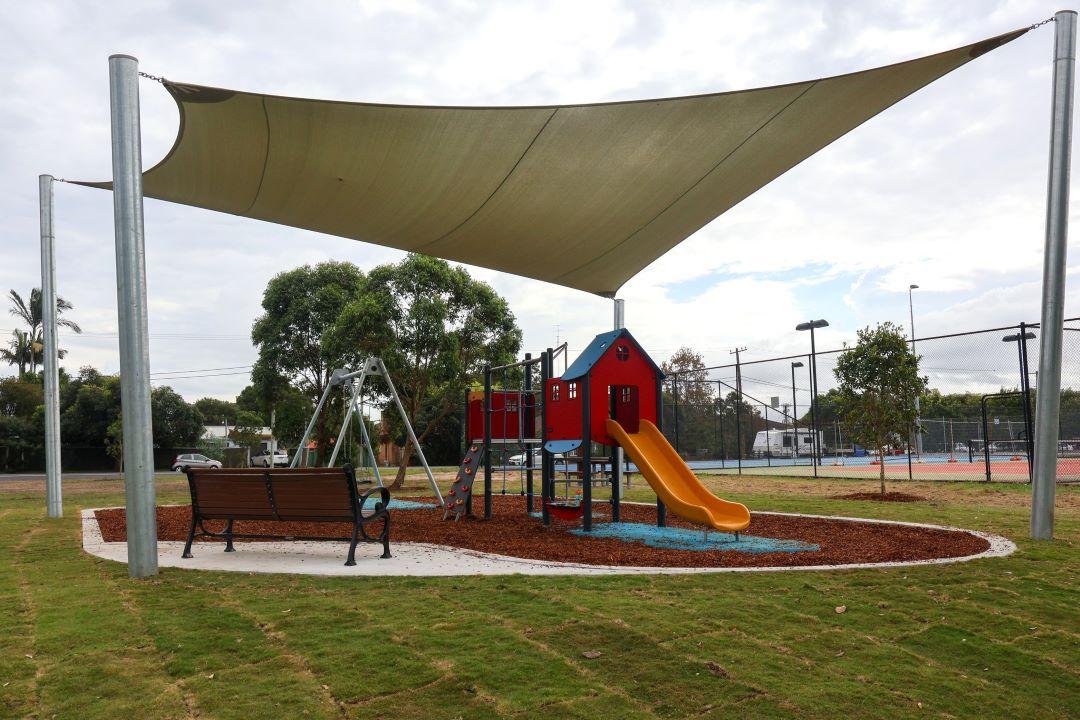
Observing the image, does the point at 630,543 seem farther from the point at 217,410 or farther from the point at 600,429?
the point at 217,410

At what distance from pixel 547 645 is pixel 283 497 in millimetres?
3117

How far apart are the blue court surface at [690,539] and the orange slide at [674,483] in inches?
6.3

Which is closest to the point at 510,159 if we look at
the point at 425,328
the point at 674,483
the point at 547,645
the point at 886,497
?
the point at 674,483

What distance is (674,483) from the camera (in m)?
7.52

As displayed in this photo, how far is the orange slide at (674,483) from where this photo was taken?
6.74 metres

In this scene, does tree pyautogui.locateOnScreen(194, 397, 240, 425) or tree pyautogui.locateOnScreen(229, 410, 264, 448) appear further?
tree pyautogui.locateOnScreen(194, 397, 240, 425)

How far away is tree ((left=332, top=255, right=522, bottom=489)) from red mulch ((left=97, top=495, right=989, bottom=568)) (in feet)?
18.8

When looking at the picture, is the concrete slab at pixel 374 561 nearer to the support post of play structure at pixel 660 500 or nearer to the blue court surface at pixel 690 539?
the blue court surface at pixel 690 539

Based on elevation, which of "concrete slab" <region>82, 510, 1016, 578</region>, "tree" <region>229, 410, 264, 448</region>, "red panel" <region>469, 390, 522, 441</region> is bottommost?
"tree" <region>229, 410, 264, 448</region>

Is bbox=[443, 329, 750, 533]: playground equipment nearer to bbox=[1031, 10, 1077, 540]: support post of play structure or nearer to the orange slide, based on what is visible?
the orange slide

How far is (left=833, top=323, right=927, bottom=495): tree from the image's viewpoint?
11.0 metres

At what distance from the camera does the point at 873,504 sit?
9.72 meters

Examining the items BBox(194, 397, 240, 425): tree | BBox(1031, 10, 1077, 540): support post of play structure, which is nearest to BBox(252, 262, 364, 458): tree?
BBox(1031, 10, 1077, 540): support post of play structure

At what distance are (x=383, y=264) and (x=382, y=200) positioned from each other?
8.97m
